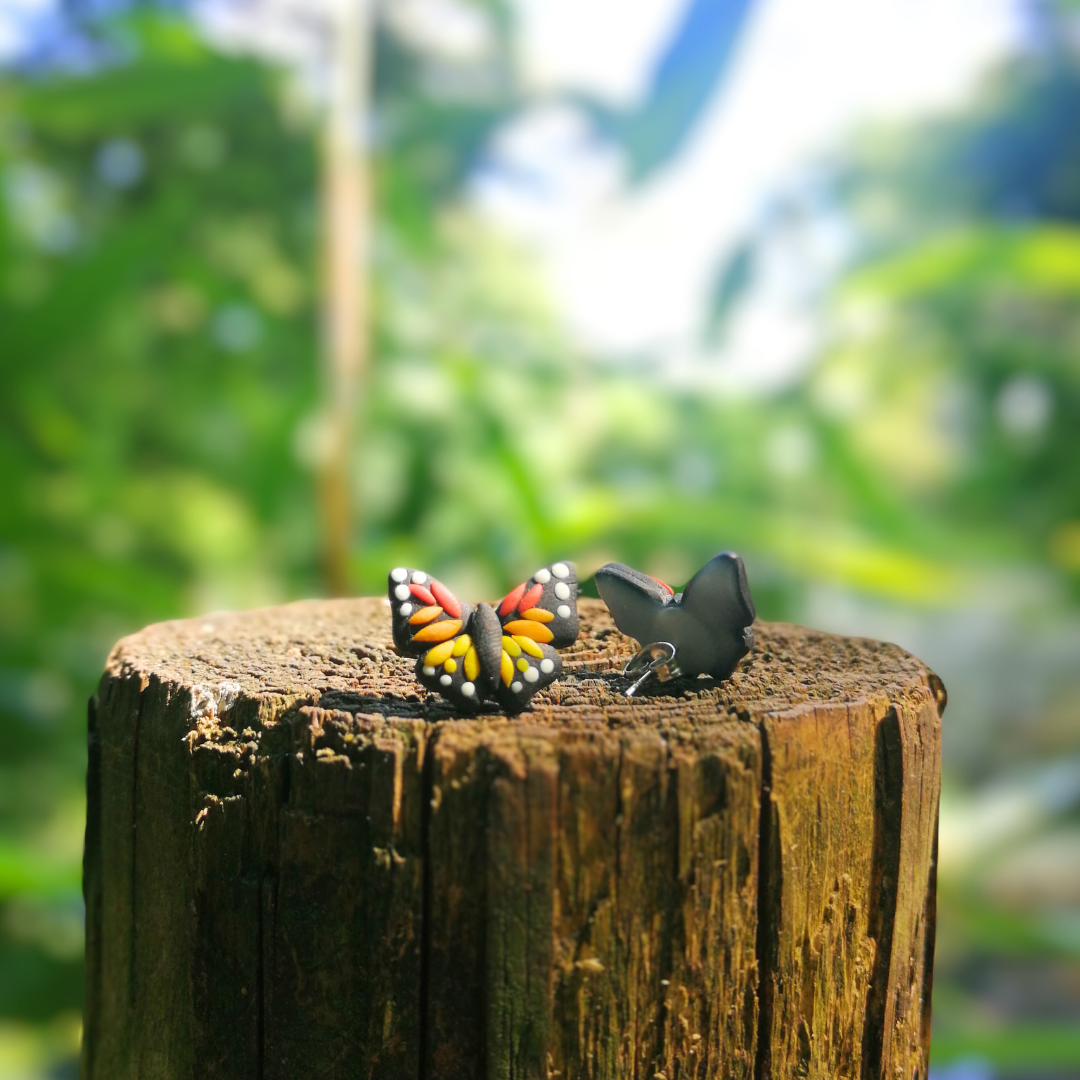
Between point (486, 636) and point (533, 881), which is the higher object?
point (486, 636)

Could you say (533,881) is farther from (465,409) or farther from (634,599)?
(465,409)

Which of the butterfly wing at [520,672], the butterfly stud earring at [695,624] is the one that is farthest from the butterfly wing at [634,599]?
the butterfly wing at [520,672]

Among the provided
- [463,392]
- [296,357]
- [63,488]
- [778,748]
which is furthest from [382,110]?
[778,748]

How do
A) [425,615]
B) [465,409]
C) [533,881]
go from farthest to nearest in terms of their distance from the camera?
[465,409], [425,615], [533,881]

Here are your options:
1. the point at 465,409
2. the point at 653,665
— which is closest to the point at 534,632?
the point at 653,665

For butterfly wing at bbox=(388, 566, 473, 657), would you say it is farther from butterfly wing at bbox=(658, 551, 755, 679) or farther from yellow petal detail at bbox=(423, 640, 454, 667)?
butterfly wing at bbox=(658, 551, 755, 679)

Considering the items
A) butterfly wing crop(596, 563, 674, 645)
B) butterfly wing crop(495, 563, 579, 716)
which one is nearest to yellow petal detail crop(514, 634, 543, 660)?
butterfly wing crop(495, 563, 579, 716)

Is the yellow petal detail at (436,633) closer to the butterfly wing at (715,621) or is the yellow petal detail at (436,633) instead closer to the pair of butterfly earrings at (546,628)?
the pair of butterfly earrings at (546,628)
